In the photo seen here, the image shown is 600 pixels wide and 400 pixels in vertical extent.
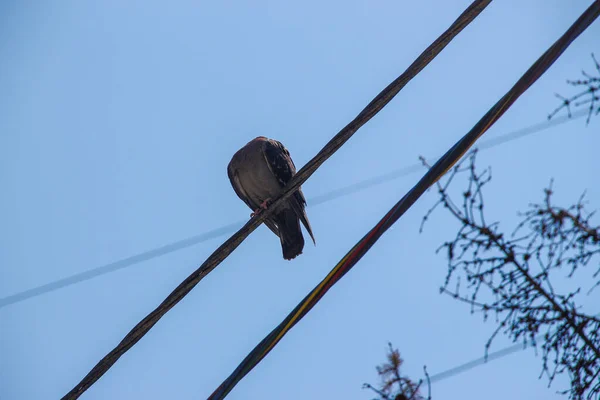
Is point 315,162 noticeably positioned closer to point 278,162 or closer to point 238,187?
point 278,162

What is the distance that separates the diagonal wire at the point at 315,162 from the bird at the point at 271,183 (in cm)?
262

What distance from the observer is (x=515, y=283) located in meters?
2.87

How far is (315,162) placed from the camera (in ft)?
10.5

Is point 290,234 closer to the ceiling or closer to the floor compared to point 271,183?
closer to the floor

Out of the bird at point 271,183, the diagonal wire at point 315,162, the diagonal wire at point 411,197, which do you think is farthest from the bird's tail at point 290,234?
the diagonal wire at point 411,197

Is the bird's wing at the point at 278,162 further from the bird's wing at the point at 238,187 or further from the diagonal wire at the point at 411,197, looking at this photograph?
the diagonal wire at the point at 411,197

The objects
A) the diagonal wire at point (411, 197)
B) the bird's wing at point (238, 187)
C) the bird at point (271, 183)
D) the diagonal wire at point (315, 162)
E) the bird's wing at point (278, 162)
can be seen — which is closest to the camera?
the diagonal wire at point (411, 197)

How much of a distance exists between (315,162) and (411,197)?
2.07 ft

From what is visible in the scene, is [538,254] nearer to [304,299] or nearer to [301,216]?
[304,299]

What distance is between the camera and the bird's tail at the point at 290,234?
6.06m

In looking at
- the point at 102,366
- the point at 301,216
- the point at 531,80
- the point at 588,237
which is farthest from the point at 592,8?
the point at 301,216

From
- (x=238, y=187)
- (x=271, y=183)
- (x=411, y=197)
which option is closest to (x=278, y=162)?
(x=271, y=183)

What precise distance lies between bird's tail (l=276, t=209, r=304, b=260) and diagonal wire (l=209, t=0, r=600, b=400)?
3280 millimetres

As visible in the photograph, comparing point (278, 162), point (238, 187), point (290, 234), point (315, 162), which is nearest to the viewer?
point (315, 162)
